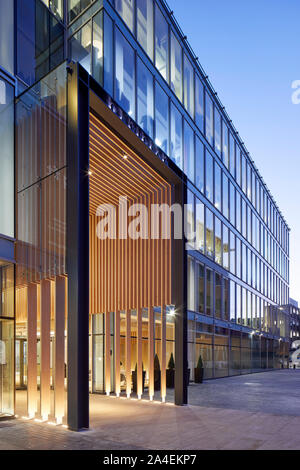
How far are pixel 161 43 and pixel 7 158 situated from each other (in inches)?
566

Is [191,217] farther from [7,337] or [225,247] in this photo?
[7,337]

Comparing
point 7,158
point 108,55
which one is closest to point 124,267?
point 7,158

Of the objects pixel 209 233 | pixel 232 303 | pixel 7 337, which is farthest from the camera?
pixel 232 303

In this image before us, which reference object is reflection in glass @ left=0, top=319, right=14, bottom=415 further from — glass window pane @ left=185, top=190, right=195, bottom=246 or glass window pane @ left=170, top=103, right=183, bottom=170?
glass window pane @ left=185, top=190, right=195, bottom=246

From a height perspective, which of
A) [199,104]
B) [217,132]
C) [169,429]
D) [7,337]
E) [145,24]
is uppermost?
[145,24]

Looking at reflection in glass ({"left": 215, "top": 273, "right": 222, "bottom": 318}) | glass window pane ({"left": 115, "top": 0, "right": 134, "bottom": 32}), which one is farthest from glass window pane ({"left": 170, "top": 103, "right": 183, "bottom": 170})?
reflection in glass ({"left": 215, "top": 273, "right": 222, "bottom": 318})

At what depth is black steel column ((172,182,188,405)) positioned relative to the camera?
16.0 metres

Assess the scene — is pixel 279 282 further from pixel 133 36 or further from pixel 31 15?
pixel 31 15

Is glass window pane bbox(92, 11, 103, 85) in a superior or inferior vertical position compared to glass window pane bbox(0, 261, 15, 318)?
superior

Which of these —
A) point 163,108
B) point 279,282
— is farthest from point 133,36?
point 279,282

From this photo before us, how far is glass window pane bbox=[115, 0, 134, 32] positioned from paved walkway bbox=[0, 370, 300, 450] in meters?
16.6

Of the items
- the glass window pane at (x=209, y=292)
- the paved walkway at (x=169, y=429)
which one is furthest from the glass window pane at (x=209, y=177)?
the paved walkway at (x=169, y=429)

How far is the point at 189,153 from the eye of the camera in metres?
29.5

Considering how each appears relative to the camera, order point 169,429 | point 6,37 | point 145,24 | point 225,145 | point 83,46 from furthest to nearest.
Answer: point 225,145 → point 145,24 → point 83,46 → point 6,37 → point 169,429
